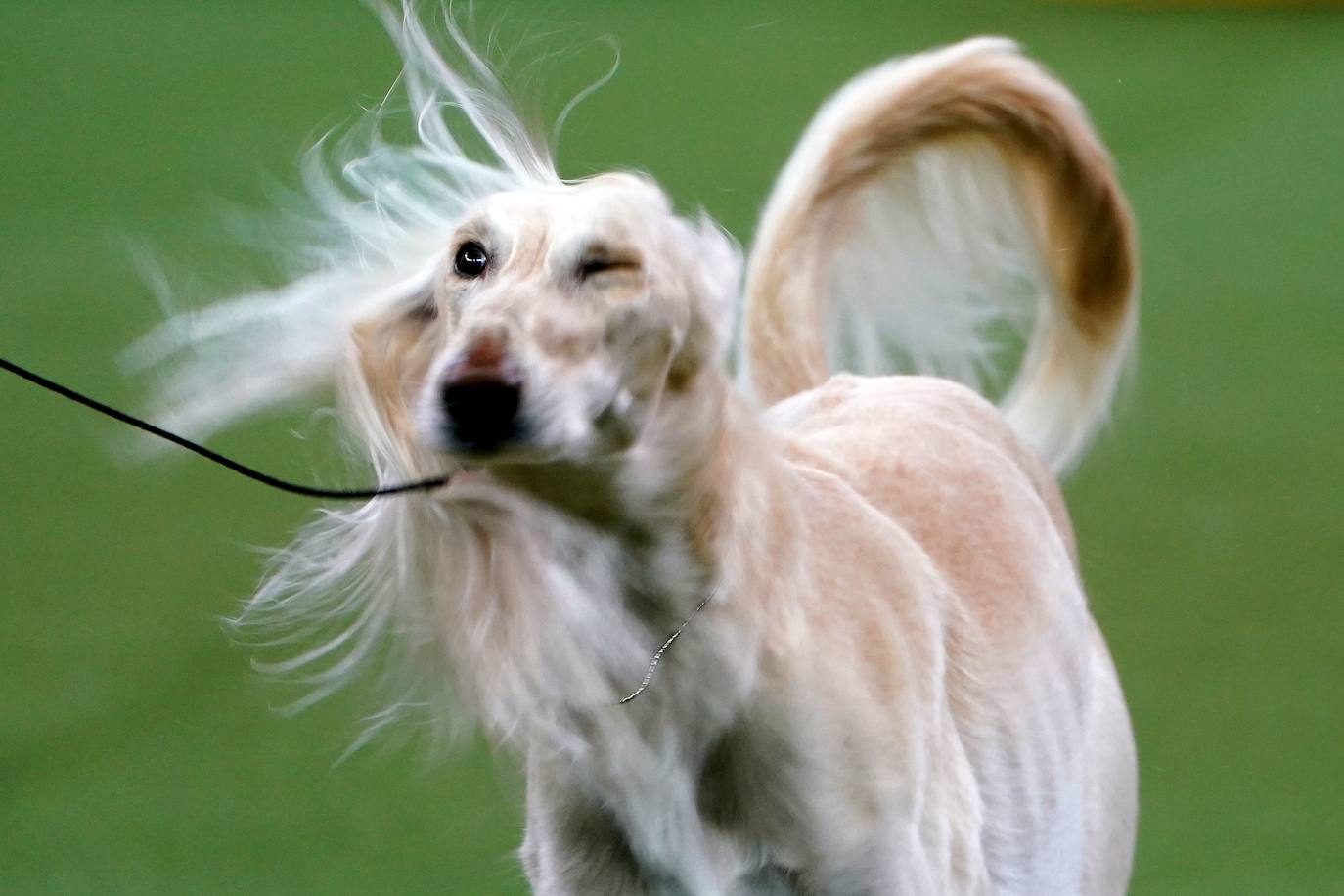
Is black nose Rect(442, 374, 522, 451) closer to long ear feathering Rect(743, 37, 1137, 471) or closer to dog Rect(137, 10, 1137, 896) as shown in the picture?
dog Rect(137, 10, 1137, 896)

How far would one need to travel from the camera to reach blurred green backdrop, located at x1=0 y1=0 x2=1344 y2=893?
2.39 m

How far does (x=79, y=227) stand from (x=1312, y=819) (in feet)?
6.50

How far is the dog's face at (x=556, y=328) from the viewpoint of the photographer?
33.4 inches

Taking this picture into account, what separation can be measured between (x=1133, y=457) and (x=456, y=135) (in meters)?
1.76

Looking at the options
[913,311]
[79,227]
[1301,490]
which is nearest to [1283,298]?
[1301,490]

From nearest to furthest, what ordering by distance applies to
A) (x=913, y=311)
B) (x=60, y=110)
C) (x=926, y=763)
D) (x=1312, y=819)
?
1. (x=926, y=763)
2. (x=913, y=311)
3. (x=1312, y=819)
4. (x=60, y=110)

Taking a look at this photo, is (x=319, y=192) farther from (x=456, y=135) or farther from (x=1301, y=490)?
(x=1301, y=490)

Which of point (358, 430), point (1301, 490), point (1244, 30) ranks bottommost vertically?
point (1301, 490)

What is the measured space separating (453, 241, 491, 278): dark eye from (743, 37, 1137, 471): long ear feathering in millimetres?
863

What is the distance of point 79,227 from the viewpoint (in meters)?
2.62

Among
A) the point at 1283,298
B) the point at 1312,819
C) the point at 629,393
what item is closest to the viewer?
the point at 629,393

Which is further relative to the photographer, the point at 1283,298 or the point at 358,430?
the point at 1283,298

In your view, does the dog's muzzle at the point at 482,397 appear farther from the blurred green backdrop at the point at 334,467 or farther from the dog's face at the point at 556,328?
the blurred green backdrop at the point at 334,467

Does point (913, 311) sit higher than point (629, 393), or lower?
lower
